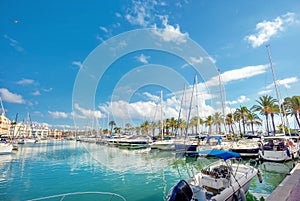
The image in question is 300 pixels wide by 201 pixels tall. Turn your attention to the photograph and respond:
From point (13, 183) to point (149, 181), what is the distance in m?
12.1

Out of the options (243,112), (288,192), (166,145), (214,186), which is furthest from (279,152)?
(243,112)

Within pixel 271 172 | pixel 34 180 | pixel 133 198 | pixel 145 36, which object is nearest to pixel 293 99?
pixel 271 172

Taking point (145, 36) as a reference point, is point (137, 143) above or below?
below

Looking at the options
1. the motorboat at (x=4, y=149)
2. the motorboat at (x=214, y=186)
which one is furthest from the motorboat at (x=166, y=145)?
the motorboat at (x=4, y=149)

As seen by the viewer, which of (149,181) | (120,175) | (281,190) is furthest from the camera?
(120,175)

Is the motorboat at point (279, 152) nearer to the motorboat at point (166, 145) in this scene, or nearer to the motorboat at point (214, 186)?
the motorboat at point (214, 186)

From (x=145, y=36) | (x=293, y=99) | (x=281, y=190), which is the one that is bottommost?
(x=281, y=190)

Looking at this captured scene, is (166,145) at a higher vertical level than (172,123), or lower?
lower

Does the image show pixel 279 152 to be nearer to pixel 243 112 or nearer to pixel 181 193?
pixel 181 193

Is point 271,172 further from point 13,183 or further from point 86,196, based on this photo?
point 13,183

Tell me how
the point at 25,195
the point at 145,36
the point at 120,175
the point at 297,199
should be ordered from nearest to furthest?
1. the point at 297,199
2. the point at 25,195
3. the point at 120,175
4. the point at 145,36

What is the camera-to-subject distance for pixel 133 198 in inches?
417

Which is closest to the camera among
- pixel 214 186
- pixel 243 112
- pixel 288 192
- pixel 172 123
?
pixel 288 192

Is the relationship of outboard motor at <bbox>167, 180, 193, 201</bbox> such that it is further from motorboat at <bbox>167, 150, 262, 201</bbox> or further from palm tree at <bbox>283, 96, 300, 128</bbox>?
palm tree at <bbox>283, 96, 300, 128</bbox>
